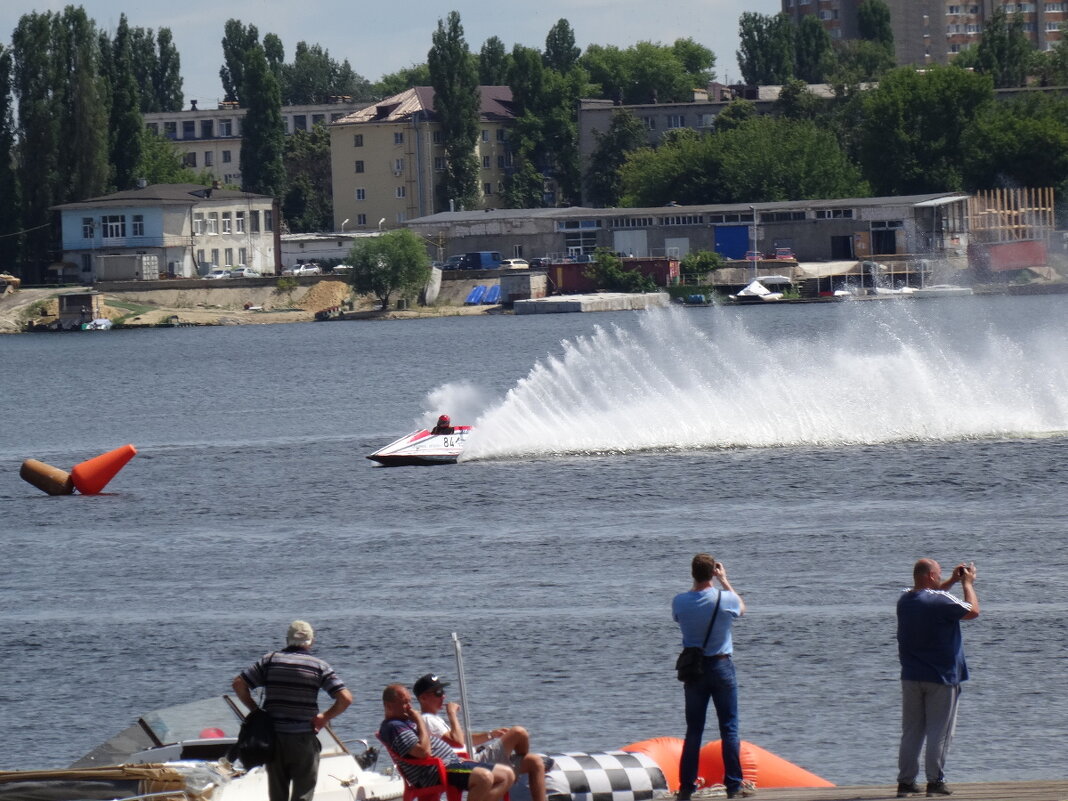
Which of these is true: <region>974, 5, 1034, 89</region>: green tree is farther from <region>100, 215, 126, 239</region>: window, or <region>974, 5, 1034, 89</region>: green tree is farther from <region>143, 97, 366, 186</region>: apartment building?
<region>100, 215, 126, 239</region>: window

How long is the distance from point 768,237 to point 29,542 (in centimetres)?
9170

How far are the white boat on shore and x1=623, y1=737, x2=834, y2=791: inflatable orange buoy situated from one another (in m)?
2.31

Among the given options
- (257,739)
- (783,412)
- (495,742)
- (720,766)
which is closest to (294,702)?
(257,739)

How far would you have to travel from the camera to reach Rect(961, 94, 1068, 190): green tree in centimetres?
11981

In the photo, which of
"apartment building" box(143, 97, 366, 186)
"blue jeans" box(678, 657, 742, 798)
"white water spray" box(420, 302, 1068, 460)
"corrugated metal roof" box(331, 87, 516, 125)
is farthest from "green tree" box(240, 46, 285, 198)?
"blue jeans" box(678, 657, 742, 798)

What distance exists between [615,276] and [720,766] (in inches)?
4159

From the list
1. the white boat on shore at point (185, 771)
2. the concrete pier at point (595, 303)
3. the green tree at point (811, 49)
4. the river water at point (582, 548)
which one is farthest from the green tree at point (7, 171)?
the white boat on shore at point (185, 771)

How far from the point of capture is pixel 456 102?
141 metres

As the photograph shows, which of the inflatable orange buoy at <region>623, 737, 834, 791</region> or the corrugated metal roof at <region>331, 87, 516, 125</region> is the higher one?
the corrugated metal roof at <region>331, 87, 516, 125</region>

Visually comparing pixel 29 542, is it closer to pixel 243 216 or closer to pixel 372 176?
pixel 243 216

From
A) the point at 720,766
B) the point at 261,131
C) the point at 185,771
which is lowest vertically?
the point at 720,766

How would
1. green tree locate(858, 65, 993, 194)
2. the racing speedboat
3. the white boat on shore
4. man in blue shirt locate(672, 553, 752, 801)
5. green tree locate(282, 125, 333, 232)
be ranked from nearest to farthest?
the white boat on shore
man in blue shirt locate(672, 553, 752, 801)
the racing speedboat
green tree locate(858, 65, 993, 194)
green tree locate(282, 125, 333, 232)

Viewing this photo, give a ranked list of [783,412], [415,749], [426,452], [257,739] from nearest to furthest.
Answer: [415,749], [257,739], [426,452], [783,412]

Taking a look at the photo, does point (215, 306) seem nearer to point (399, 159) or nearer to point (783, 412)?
point (399, 159)
